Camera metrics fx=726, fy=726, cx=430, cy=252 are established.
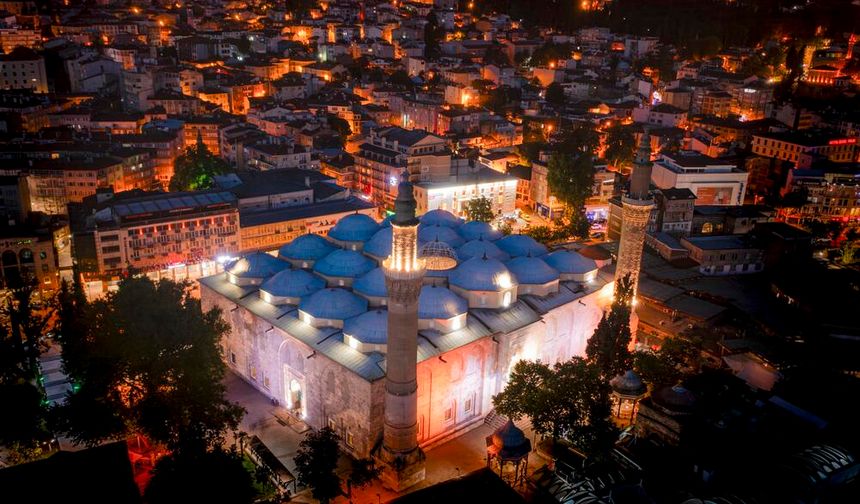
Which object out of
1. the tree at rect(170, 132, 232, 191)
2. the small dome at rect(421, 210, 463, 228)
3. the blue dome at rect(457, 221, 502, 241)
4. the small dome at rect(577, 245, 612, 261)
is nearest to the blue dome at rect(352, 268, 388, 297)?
the blue dome at rect(457, 221, 502, 241)

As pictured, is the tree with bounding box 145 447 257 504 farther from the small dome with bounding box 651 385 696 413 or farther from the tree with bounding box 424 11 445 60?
the tree with bounding box 424 11 445 60

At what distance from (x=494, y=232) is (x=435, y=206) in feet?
53.1

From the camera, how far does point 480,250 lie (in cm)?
3192

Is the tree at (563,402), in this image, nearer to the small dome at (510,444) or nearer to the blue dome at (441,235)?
the small dome at (510,444)

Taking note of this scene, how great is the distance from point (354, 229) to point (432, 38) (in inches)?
2901

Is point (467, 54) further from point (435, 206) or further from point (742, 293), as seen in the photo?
point (742, 293)

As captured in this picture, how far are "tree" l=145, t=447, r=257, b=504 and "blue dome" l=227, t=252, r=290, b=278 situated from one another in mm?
10268

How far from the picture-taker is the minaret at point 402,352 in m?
21.8

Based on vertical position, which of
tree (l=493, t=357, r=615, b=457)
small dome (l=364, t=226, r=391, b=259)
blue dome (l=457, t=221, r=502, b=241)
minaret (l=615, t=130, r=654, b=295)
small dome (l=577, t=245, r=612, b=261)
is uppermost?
minaret (l=615, t=130, r=654, b=295)

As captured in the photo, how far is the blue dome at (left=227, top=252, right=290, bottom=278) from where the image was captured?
30.4 meters

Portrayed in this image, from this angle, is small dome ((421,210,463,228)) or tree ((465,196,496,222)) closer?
small dome ((421,210,463,228))

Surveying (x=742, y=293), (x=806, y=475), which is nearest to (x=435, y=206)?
(x=742, y=293)

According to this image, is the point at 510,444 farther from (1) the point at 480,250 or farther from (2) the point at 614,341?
(1) the point at 480,250

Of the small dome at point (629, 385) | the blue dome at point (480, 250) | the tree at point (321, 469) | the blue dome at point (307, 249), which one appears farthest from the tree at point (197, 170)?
the small dome at point (629, 385)
